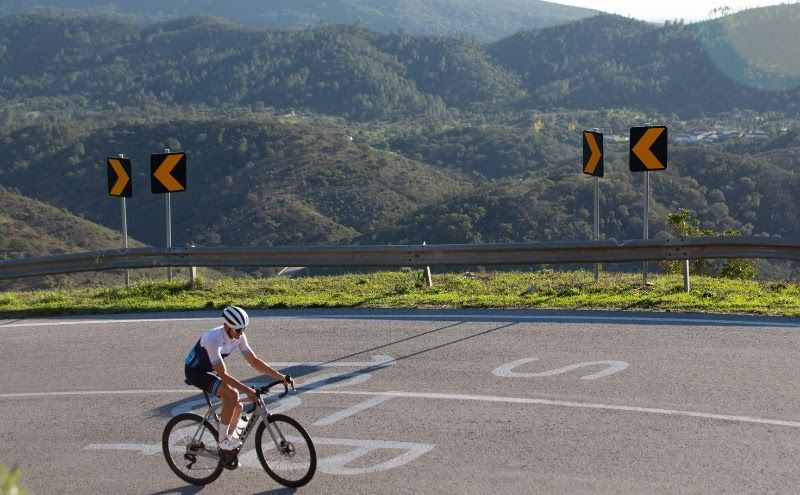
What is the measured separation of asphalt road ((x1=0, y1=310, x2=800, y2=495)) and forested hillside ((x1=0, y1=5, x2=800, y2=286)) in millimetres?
31973

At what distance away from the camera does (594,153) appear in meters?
14.5

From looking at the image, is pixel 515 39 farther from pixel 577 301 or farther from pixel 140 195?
pixel 577 301

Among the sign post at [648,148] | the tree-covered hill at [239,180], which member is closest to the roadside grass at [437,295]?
the sign post at [648,148]

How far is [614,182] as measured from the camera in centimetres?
5572

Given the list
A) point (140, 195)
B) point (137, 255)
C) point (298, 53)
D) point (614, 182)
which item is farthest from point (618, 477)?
point (298, 53)

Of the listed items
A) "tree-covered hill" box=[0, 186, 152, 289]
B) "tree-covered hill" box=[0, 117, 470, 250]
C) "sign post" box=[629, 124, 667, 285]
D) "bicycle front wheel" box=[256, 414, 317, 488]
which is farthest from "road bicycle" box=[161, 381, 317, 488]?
"tree-covered hill" box=[0, 117, 470, 250]

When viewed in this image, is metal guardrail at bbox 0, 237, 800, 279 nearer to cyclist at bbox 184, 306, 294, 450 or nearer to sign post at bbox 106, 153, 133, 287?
sign post at bbox 106, 153, 133, 287

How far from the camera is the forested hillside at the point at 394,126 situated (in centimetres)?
5688

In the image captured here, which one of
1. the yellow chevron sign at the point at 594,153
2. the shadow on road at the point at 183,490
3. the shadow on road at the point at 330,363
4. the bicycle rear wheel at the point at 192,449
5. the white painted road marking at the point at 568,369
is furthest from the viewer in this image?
the yellow chevron sign at the point at 594,153

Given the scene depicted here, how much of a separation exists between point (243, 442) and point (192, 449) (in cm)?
34

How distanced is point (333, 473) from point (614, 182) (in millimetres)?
50022

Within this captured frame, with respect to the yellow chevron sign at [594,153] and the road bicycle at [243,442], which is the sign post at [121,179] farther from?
the road bicycle at [243,442]

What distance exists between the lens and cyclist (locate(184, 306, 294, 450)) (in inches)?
279

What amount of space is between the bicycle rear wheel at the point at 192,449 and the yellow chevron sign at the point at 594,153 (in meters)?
8.32
